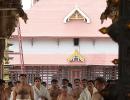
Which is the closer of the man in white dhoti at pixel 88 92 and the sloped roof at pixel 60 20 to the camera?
the man in white dhoti at pixel 88 92

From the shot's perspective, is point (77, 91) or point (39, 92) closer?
point (77, 91)

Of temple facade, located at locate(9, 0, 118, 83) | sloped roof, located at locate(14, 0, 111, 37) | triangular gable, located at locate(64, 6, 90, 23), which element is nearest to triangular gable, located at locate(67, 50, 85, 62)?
temple facade, located at locate(9, 0, 118, 83)

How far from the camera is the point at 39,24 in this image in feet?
135

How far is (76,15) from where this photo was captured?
41.7 meters

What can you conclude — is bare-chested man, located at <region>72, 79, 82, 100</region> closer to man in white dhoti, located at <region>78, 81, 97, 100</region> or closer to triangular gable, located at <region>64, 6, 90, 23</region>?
man in white dhoti, located at <region>78, 81, 97, 100</region>

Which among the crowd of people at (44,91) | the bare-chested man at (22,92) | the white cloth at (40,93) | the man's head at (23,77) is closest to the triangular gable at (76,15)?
the crowd of people at (44,91)

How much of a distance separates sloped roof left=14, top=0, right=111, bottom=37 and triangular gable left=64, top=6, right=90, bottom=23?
28 cm

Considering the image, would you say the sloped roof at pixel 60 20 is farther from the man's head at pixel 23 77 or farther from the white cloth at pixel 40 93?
the man's head at pixel 23 77

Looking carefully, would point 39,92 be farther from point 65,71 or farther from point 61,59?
point 61,59

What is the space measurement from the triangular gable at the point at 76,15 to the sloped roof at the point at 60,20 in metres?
0.28

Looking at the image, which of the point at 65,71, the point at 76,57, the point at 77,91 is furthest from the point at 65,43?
the point at 77,91

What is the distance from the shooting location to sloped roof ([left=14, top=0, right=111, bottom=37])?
131ft

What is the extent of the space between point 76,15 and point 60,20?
1209mm

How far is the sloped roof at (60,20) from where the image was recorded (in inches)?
1576
